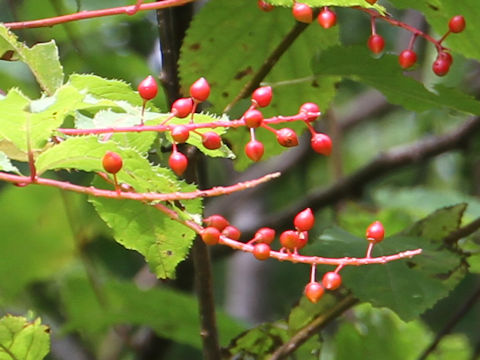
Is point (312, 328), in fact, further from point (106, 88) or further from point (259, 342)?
point (106, 88)

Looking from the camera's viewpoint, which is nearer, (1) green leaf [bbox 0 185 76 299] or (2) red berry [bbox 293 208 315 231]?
(2) red berry [bbox 293 208 315 231]

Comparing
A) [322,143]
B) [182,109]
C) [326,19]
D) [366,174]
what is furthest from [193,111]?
[366,174]

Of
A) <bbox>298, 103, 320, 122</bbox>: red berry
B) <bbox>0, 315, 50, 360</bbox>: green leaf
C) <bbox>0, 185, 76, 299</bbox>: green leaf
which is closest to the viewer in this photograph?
<bbox>298, 103, 320, 122</bbox>: red berry

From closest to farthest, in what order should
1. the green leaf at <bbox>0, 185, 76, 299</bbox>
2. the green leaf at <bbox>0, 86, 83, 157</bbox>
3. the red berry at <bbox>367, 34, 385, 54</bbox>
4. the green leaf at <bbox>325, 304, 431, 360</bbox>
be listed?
1. the green leaf at <bbox>0, 86, 83, 157</bbox>
2. the red berry at <bbox>367, 34, 385, 54</bbox>
3. the green leaf at <bbox>325, 304, 431, 360</bbox>
4. the green leaf at <bbox>0, 185, 76, 299</bbox>

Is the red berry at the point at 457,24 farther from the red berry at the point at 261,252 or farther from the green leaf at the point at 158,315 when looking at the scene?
the green leaf at the point at 158,315

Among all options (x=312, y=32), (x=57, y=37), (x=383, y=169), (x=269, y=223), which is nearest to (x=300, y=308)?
(x=312, y=32)

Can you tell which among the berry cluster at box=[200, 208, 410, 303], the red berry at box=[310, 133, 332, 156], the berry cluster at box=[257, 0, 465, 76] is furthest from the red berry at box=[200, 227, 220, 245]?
the berry cluster at box=[257, 0, 465, 76]

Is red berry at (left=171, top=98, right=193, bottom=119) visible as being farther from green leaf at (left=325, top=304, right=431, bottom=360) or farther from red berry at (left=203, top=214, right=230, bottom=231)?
green leaf at (left=325, top=304, right=431, bottom=360)

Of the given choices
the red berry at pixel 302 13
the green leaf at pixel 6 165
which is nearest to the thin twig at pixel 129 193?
the green leaf at pixel 6 165

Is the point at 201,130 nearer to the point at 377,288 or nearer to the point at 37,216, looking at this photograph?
the point at 377,288
